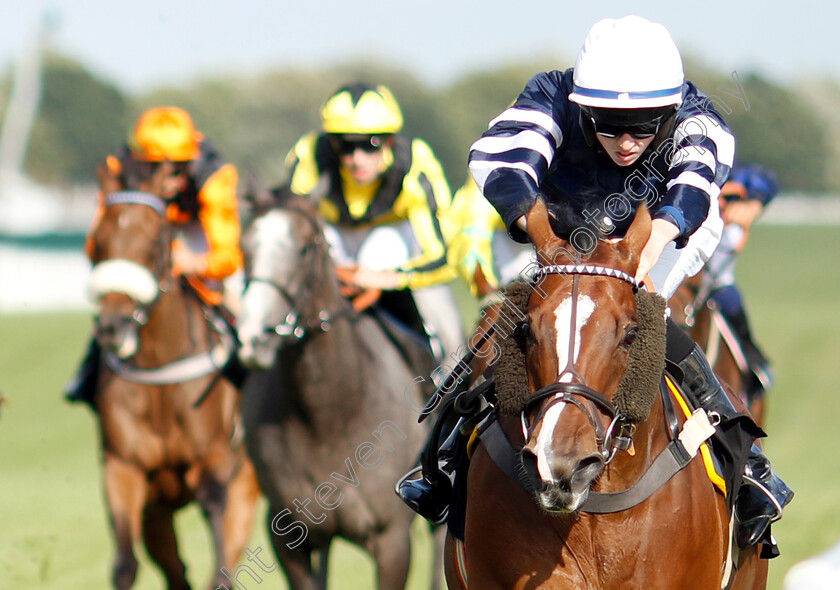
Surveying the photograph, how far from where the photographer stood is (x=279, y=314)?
611cm

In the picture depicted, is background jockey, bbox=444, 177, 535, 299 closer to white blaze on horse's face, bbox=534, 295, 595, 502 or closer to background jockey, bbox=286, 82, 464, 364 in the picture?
background jockey, bbox=286, 82, 464, 364

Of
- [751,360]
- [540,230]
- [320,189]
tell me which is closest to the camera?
[540,230]

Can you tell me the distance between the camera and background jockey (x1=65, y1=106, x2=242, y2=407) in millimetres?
7564

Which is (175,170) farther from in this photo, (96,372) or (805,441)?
(805,441)

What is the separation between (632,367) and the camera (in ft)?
10.6

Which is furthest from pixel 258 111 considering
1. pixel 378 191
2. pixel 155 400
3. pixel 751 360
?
pixel 155 400

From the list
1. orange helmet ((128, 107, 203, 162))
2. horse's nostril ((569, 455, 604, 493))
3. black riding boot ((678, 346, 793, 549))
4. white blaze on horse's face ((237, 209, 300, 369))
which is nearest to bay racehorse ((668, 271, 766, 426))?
white blaze on horse's face ((237, 209, 300, 369))

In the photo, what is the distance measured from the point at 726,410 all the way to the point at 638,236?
97 cm

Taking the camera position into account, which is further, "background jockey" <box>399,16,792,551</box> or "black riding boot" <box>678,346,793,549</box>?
"black riding boot" <box>678,346,793,549</box>

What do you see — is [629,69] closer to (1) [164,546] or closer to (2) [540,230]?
(2) [540,230]

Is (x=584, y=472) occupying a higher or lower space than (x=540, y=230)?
lower

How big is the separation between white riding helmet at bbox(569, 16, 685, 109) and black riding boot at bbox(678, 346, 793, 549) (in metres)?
0.87

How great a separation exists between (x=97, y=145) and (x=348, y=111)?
56.7 meters

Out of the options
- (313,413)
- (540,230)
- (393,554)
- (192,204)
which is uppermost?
(540,230)
